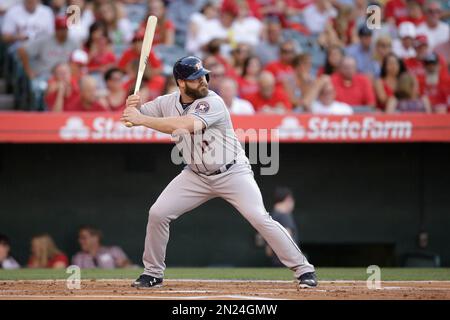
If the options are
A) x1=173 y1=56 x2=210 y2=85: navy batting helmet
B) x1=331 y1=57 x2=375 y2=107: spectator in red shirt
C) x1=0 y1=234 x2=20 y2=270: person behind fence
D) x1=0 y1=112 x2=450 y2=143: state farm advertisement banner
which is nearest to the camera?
x1=173 y1=56 x2=210 y2=85: navy batting helmet

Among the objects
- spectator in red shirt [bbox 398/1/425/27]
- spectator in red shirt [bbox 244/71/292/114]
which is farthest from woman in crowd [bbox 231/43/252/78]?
spectator in red shirt [bbox 398/1/425/27]

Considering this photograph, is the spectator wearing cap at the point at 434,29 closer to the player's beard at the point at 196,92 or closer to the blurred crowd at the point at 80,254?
the blurred crowd at the point at 80,254

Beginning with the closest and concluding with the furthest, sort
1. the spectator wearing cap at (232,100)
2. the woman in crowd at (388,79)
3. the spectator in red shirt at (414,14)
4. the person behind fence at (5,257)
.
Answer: the person behind fence at (5,257)
the spectator wearing cap at (232,100)
the woman in crowd at (388,79)
the spectator in red shirt at (414,14)

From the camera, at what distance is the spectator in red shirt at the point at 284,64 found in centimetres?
1248

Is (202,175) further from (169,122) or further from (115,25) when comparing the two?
(115,25)

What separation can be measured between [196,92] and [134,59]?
200 inches

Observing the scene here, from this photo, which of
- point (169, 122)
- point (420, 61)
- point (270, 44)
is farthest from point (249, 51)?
point (169, 122)

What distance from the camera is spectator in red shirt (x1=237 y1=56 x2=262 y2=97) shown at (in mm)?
12094

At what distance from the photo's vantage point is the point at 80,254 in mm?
11461

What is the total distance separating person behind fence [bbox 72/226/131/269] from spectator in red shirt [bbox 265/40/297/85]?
2.99 meters

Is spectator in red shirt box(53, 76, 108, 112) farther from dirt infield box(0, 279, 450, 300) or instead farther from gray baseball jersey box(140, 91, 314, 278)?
gray baseball jersey box(140, 91, 314, 278)

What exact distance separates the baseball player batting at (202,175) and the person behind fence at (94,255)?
409cm

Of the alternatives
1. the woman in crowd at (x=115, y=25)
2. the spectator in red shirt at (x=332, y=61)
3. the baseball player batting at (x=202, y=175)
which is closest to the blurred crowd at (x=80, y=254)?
the woman in crowd at (x=115, y=25)
